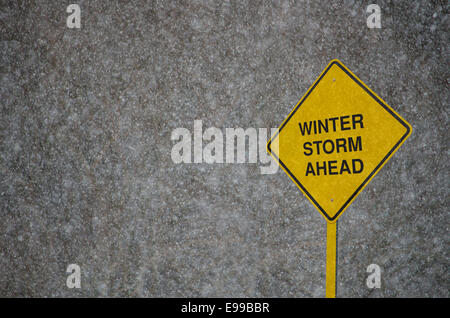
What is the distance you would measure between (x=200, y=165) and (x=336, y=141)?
1.04m

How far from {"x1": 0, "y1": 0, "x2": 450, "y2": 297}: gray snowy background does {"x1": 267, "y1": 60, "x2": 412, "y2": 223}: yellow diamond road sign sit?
66 centimetres

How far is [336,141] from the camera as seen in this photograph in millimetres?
1352

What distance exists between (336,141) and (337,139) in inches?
0.4

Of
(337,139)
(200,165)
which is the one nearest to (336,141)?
(337,139)

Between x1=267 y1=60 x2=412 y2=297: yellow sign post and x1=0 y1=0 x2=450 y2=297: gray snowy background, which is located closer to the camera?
x1=267 y1=60 x2=412 y2=297: yellow sign post

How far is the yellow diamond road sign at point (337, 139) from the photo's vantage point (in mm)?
1321

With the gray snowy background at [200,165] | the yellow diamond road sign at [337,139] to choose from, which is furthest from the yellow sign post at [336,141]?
the gray snowy background at [200,165]

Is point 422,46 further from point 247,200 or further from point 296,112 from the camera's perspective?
point 247,200

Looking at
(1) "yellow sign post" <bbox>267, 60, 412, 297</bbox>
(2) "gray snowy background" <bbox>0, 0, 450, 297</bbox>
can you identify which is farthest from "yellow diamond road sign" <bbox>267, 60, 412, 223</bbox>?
(2) "gray snowy background" <bbox>0, 0, 450, 297</bbox>

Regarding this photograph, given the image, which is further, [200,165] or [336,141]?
[200,165]

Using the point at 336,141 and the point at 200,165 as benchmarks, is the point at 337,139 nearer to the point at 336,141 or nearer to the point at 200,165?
the point at 336,141

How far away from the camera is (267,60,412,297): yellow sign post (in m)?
1.32

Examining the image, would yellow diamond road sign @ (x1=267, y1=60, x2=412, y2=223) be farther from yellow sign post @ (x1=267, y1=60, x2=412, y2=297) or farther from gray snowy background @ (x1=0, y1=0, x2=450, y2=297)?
gray snowy background @ (x1=0, y1=0, x2=450, y2=297)
